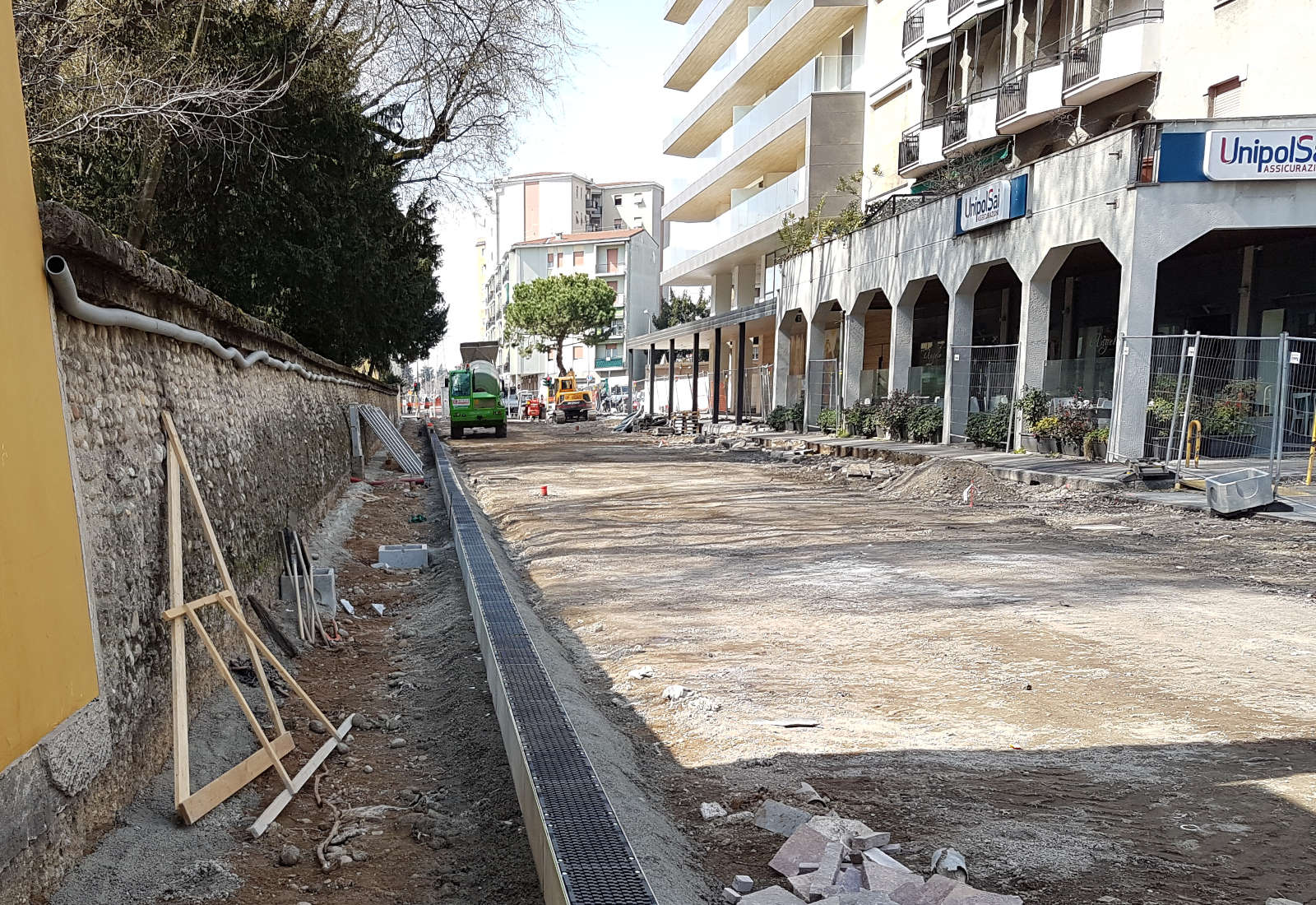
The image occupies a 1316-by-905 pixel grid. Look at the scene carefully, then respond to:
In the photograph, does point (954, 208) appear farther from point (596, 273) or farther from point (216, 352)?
point (596, 273)

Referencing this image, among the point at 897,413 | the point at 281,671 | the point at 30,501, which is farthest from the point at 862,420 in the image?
the point at 30,501

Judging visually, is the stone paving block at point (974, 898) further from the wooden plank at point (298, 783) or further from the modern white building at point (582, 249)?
the modern white building at point (582, 249)

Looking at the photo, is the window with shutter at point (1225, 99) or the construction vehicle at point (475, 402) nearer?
the window with shutter at point (1225, 99)

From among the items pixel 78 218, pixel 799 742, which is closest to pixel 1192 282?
pixel 799 742

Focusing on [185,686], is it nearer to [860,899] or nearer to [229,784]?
[229,784]

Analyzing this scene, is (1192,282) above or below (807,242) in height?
below

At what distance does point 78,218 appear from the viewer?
3514 millimetres

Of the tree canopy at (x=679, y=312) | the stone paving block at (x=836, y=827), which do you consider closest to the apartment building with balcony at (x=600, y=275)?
the tree canopy at (x=679, y=312)

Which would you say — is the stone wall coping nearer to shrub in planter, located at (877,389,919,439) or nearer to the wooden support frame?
the wooden support frame

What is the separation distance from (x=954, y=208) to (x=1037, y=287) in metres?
3.78

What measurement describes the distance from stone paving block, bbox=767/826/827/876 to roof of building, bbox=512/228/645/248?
83263 mm

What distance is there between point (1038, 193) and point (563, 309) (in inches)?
2207

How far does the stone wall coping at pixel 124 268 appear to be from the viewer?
11.1 feet

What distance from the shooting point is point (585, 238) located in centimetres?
8975
